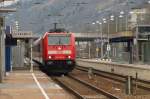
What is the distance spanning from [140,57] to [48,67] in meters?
14.8

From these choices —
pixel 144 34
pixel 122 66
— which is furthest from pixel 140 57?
pixel 122 66

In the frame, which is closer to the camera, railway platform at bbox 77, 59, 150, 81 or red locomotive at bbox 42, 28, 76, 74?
railway platform at bbox 77, 59, 150, 81

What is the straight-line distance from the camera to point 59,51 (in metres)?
44.9

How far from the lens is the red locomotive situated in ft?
146

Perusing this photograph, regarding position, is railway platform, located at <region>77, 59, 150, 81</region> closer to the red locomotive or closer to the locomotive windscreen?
the red locomotive

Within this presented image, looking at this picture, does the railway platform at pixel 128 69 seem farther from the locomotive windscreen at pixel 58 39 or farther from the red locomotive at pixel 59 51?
the locomotive windscreen at pixel 58 39

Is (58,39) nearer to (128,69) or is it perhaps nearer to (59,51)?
(59,51)

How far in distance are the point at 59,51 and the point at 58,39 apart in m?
1.19

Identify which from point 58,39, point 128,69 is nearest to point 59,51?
point 58,39

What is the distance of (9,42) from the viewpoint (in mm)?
47438

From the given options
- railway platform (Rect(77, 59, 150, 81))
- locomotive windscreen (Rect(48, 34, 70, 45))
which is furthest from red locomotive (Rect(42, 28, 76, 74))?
railway platform (Rect(77, 59, 150, 81))

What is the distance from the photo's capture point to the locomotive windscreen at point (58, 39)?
45.2 m

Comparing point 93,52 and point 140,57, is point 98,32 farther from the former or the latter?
point 140,57

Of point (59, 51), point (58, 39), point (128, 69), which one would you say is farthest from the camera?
point (58, 39)
